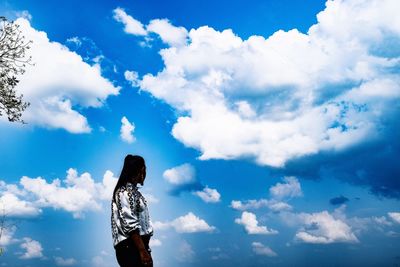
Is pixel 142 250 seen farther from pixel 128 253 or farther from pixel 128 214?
pixel 128 214

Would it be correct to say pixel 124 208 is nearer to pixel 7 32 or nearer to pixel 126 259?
pixel 126 259

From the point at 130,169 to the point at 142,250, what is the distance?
122 cm

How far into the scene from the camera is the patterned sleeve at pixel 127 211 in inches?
233

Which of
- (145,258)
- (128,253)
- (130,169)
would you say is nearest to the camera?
(145,258)

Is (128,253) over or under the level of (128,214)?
under

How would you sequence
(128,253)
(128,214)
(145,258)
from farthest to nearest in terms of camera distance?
(128,214) → (128,253) → (145,258)

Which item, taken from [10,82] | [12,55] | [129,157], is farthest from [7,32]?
[129,157]

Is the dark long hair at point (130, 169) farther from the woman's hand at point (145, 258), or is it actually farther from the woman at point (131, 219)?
the woman's hand at point (145, 258)

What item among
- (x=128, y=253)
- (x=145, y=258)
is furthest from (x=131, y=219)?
(x=145, y=258)

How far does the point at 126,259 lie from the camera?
587cm

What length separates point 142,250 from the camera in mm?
5754

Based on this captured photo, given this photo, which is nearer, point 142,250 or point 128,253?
point 142,250

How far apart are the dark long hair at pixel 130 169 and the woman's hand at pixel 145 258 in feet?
3.49

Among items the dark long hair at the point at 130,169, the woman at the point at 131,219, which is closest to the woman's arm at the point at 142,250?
the woman at the point at 131,219
